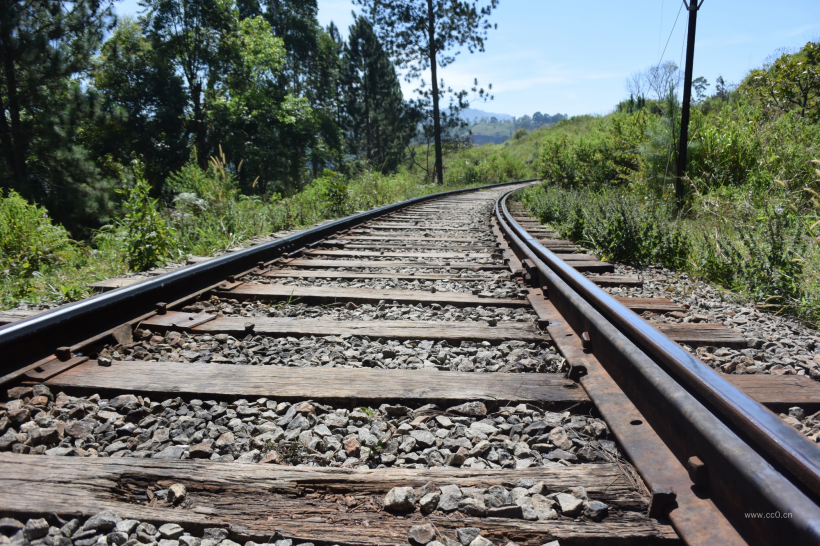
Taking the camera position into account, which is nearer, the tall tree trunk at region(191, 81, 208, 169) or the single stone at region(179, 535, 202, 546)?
the single stone at region(179, 535, 202, 546)

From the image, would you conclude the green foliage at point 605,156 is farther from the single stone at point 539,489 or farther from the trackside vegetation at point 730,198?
the single stone at point 539,489

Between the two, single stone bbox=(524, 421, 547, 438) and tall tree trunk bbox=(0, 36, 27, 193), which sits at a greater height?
tall tree trunk bbox=(0, 36, 27, 193)

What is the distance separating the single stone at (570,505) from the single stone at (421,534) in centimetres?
28

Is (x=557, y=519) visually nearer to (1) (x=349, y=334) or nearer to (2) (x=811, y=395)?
(2) (x=811, y=395)

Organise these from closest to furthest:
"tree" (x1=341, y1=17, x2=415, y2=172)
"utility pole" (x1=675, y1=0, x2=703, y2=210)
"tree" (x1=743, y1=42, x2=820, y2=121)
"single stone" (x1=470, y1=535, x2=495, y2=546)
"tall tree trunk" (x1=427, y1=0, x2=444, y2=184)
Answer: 1. "single stone" (x1=470, y1=535, x2=495, y2=546)
2. "utility pole" (x1=675, y1=0, x2=703, y2=210)
3. "tree" (x1=743, y1=42, x2=820, y2=121)
4. "tall tree trunk" (x1=427, y1=0, x2=444, y2=184)
5. "tree" (x1=341, y1=17, x2=415, y2=172)

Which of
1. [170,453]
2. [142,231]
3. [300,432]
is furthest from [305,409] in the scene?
[142,231]

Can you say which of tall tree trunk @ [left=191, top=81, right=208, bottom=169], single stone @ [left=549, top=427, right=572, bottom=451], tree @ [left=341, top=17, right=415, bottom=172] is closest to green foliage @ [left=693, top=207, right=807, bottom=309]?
single stone @ [left=549, top=427, right=572, bottom=451]

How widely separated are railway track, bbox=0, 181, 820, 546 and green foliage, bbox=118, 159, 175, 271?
1.46 metres

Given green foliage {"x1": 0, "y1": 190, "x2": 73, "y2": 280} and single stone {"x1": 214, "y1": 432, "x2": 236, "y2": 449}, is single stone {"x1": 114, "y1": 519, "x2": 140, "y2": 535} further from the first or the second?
green foliage {"x1": 0, "y1": 190, "x2": 73, "y2": 280}

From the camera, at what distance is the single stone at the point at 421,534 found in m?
0.89

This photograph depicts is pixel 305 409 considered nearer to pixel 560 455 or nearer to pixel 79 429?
pixel 79 429

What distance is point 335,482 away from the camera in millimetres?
1060

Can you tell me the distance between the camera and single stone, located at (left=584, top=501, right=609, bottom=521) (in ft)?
3.14

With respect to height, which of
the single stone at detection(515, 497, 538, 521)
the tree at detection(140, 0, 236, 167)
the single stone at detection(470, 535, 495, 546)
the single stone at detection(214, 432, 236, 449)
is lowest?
the single stone at detection(515, 497, 538, 521)
